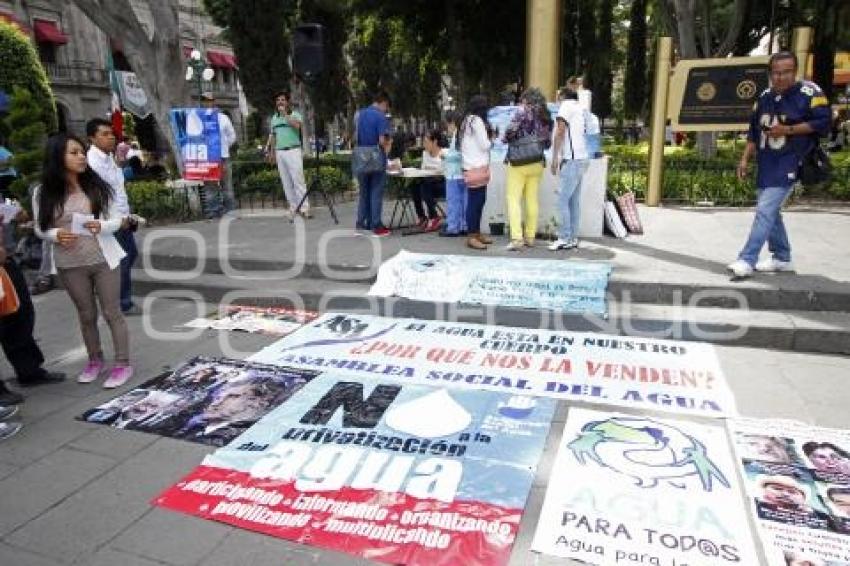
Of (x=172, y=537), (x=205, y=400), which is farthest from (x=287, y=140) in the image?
(x=172, y=537)

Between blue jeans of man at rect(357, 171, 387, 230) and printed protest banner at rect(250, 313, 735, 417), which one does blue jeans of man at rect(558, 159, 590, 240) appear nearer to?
printed protest banner at rect(250, 313, 735, 417)

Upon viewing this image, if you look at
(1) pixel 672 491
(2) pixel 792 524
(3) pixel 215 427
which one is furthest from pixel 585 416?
(3) pixel 215 427

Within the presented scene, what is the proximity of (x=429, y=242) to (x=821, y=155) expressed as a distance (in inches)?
169

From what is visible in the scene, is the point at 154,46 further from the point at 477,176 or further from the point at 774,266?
the point at 774,266

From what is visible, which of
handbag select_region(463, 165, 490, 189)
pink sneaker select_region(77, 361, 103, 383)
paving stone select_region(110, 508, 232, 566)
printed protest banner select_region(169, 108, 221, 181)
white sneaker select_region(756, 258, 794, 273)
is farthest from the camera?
printed protest banner select_region(169, 108, 221, 181)

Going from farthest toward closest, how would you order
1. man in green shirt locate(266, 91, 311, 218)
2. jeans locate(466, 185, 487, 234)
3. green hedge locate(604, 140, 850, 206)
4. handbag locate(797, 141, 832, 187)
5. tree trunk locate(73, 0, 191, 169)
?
tree trunk locate(73, 0, 191, 169)
green hedge locate(604, 140, 850, 206)
man in green shirt locate(266, 91, 311, 218)
jeans locate(466, 185, 487, 234)
handbag locate(797, 141, 832, 187)

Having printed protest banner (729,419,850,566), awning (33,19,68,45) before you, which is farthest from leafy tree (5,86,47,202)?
awning (33,19,68,45)

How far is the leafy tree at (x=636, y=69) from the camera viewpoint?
28.2 metres

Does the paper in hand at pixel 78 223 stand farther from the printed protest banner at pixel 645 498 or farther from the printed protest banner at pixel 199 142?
the printed protest banner at pixel 199 142

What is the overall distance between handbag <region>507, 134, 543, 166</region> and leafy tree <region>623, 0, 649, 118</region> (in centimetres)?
2525

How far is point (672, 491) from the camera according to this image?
2.69 meters

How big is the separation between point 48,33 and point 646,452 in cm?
→ 3482

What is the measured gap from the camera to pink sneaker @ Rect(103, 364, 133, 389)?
4160 mm

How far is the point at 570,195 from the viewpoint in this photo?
664 centimetres
